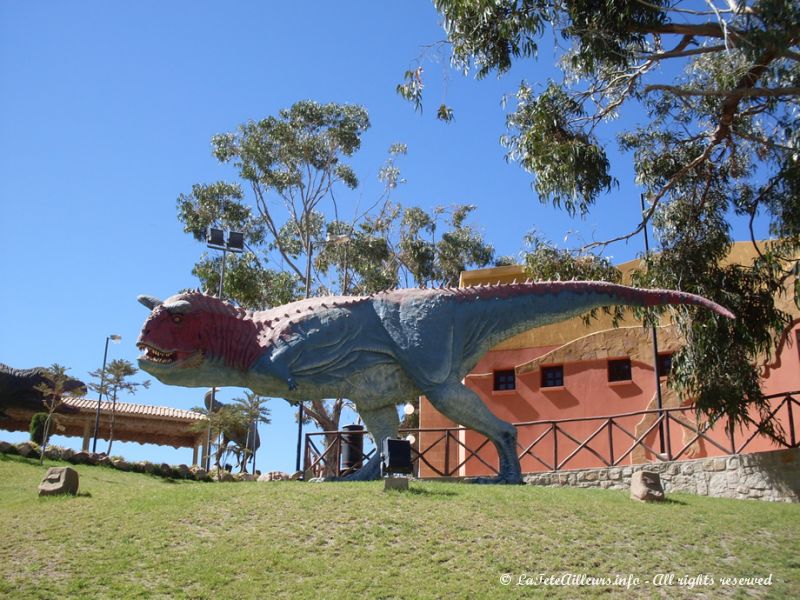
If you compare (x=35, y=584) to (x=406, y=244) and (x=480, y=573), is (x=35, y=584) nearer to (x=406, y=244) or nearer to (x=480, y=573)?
(x=480, y=573)

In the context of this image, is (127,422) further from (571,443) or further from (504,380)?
(571,443)

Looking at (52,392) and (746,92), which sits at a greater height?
(746,92)

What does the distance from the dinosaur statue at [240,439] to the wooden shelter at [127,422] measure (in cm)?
105

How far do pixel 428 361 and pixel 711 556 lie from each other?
491cm

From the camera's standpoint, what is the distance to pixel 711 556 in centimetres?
962

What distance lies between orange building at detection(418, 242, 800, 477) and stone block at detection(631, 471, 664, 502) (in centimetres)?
610

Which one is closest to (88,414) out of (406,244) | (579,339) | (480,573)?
(406,244)

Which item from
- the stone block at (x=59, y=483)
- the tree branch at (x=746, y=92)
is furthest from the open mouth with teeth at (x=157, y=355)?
the tree branch at (x=746, y=92)

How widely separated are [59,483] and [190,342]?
270 centimetres

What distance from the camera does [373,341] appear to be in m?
13.1

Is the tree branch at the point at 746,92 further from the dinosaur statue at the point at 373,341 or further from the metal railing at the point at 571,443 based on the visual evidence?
the metal railing at the point at 571,443

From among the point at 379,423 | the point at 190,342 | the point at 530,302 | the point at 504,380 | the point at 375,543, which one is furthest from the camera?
the point at 504,380

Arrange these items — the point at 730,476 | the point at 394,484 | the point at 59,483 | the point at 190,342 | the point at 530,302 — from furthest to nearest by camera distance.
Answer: the point at 730,476
the point at 530,302
the point at 190,342
the point at 59,483
the point at 394,484

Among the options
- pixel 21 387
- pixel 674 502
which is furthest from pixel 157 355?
pixel 21 387
